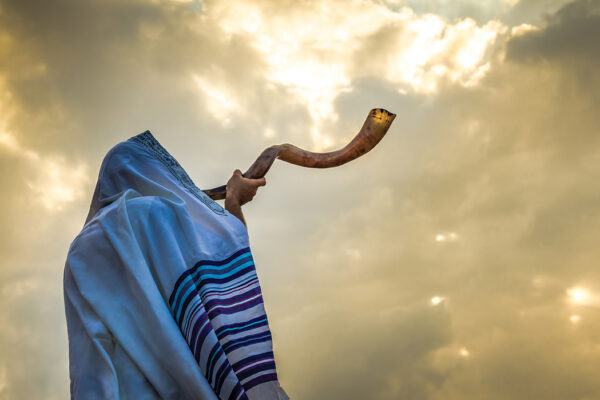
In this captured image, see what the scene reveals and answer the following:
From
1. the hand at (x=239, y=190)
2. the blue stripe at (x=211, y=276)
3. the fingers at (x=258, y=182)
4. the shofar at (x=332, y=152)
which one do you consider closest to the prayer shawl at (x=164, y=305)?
the blue stripe at (x=211, y=276)

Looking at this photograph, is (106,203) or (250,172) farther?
(250,172)

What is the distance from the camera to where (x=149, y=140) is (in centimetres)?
362

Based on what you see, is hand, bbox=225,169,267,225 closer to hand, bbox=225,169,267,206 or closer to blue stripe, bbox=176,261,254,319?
hand, bbox=225,169,267,206

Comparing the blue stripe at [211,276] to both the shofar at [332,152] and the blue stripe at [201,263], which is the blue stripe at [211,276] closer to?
the blue stripe at [201,263]

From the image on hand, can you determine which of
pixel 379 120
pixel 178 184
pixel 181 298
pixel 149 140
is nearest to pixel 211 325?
pixel 181 298

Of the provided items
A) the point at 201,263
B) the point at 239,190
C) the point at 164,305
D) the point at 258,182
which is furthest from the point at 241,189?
the point at 164,305

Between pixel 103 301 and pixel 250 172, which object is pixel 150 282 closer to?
pixel 103 301

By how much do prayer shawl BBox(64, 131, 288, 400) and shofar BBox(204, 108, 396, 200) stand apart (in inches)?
42.1

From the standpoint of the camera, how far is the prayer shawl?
242cm

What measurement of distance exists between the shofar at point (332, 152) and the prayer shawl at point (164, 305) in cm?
107

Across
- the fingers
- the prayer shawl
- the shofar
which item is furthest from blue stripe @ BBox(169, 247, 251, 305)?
the shofar

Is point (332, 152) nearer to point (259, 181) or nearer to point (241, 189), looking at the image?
point (259, 181)

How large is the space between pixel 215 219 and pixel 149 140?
2.84ft

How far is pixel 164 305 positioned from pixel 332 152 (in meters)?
2.61
